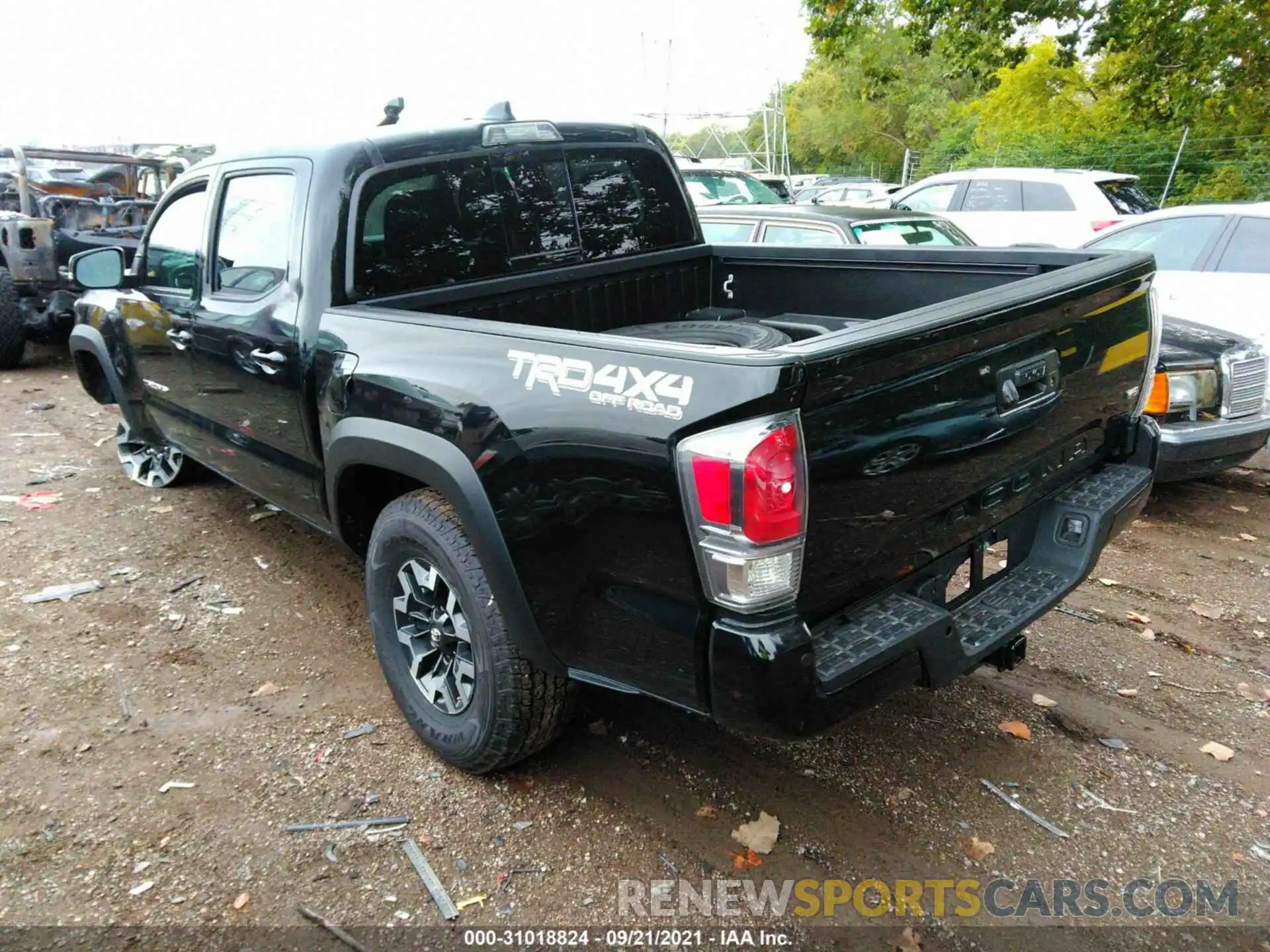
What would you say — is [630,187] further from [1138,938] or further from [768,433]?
[1138,938]

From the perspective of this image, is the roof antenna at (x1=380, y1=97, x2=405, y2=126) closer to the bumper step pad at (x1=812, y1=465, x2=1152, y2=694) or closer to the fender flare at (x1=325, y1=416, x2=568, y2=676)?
the fender flare at (x1=325, y1=416, x2=568, y2=676)

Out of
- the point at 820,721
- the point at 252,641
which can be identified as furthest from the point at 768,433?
the point at 252,641

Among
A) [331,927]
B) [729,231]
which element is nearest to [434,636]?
[331,927]

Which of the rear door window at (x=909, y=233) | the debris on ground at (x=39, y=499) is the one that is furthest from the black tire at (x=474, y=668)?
the rear door window at (x=909, y=233)

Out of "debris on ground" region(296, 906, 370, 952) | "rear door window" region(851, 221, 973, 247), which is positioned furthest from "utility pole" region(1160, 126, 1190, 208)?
"debris on ground" region(296, 906, 370, 952)

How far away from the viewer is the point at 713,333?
11.2 ft

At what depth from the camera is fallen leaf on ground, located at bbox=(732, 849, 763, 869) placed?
104 inches

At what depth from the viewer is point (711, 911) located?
2.49 metres

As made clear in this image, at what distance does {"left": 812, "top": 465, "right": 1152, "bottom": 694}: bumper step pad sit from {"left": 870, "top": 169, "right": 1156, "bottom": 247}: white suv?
858 cm

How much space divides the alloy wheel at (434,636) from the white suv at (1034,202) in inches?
375

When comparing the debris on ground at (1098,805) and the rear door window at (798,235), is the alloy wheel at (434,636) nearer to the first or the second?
the debris on ground at (1098,805)

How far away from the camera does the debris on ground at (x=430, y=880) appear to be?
8.21 ft

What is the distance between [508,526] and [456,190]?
1.53 meters

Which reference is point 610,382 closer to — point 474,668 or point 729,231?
point 474,668
